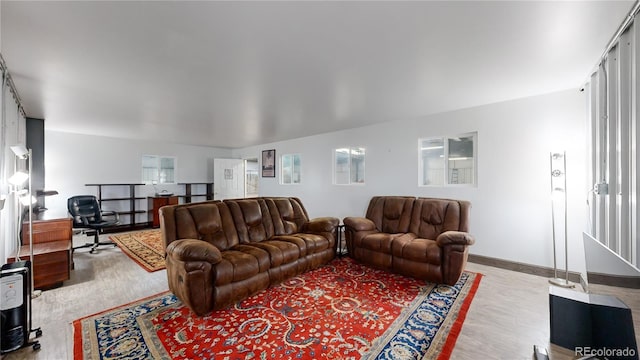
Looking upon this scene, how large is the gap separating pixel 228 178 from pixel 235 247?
5732 millimetres

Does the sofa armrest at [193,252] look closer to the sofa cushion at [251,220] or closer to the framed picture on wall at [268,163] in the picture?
the sofa cushion at [251,220]

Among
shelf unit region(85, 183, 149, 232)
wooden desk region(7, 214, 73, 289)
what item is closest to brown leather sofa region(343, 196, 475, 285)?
wooden desk region(7, 214, 73, 289)

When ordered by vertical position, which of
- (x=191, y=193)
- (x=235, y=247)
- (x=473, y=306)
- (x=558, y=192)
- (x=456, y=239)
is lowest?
(x=473, y=306)

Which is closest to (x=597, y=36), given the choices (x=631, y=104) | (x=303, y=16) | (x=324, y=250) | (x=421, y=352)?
(x=631, y=104)

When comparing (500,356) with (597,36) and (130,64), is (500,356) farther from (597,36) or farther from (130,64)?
(130,64)

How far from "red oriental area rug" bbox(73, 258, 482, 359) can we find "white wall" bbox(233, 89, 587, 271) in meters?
1.25

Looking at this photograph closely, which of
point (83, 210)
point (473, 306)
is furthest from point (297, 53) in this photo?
point (83, 210)

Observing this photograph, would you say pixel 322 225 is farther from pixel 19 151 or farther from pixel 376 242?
pixel 19 151

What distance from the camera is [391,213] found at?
390 cm

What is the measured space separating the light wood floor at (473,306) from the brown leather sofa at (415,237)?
1.63ft

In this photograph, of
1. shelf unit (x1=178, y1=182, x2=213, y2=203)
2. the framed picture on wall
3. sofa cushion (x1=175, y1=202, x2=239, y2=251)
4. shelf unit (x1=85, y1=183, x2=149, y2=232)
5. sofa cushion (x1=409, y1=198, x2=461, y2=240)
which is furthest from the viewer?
shelf unit (x1=178, y1=182, x2=213, y2=203)

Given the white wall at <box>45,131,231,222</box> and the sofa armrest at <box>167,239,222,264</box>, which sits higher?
the white wall at <box>45,131,231,222</box>

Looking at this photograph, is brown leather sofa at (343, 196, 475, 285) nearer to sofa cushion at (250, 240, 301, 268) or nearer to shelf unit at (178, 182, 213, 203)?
sofa cushion at (250, 240, 301, 268)

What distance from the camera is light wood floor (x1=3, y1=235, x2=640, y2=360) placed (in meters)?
Result: 1.79
